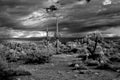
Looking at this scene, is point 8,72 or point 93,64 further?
point 93,64

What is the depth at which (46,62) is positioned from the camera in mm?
21500

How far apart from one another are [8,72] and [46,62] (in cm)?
918

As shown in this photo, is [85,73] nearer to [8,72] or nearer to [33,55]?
[8,72]

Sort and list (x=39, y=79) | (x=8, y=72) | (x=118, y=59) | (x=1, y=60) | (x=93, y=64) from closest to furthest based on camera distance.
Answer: (x=39, y=79)
(x=8, y=72)
(x=1, y=60)
(x=93, y=64)
(x=118, y=59)

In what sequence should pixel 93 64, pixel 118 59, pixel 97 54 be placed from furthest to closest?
pixel 97 54, pixel 118 59, pixel 93 64

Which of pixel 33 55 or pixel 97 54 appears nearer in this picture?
pixel 33 55

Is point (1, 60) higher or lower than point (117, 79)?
higher

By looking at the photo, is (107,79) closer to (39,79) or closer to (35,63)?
(39,79)

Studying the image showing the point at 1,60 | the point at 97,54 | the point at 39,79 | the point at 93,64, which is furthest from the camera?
the point at 97,54

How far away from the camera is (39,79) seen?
38.5ft

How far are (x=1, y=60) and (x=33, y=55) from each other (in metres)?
8.00

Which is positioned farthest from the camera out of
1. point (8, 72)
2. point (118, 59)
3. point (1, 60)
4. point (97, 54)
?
point (97, 54)

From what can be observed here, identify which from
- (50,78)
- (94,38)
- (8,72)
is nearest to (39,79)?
(50,78)

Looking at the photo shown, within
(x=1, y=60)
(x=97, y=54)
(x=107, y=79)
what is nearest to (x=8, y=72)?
(x=1, y=60)
